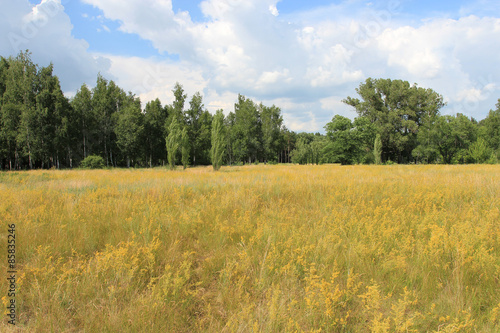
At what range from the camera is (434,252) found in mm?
3141

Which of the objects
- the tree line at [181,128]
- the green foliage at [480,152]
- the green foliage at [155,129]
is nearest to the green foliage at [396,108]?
the tree line at [181,128]

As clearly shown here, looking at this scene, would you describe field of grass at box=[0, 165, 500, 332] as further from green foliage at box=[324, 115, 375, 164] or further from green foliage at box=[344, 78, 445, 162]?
green foliage at box=[344, 78, 445, 162]

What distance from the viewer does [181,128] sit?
4153 cm

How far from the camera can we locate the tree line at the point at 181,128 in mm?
29203

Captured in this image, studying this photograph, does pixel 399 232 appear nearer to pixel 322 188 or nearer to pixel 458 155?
pixel 322 188

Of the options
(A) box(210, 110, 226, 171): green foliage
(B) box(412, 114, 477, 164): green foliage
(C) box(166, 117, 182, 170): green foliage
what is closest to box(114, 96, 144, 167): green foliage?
(C) box(166, 117, 182, 170): green foliage

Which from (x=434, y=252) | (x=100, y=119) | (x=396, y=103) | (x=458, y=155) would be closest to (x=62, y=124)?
(x=100, y=119)

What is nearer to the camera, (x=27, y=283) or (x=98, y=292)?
(x=98, y=292)

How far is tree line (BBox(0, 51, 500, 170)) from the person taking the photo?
29.2m

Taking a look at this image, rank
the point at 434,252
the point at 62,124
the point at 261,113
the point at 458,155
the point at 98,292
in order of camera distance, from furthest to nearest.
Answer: the point at 261,113 → the point at 458,155 → the point at 62,124 → the point at 434,252 → the point at 98,292

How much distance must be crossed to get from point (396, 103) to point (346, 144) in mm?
18079

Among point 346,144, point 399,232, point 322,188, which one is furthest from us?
point 346,144

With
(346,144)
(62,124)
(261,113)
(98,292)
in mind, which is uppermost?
(261,113)

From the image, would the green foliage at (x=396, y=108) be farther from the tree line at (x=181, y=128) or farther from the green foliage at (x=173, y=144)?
the green foliage at (x=173, y=144)
